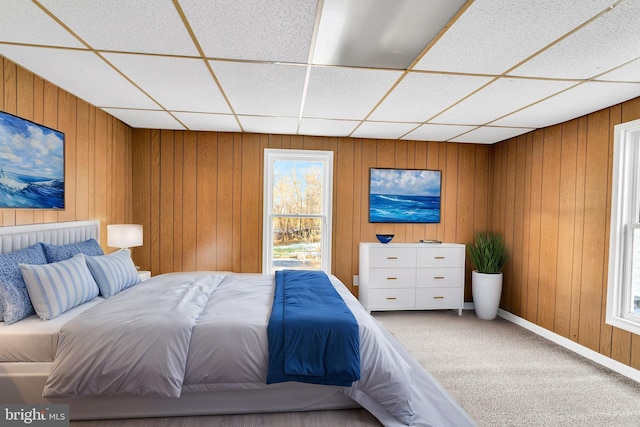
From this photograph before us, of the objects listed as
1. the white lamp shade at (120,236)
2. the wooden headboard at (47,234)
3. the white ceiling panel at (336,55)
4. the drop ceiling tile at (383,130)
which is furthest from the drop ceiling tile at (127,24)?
the drop ceiling tile at (383,130)

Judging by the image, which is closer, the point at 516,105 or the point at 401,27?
the point at 401,27

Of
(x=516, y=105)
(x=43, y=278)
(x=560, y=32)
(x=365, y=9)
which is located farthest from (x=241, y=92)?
(x=516, y=105)

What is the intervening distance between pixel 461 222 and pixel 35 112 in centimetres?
484

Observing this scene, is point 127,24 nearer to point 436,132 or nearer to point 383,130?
point 383,130

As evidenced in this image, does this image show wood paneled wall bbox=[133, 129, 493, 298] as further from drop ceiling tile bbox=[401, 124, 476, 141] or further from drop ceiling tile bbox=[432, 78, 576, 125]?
drop ceiling tile bbox=[432, 78, 576, 125]

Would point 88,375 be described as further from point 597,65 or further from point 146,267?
point 597,65

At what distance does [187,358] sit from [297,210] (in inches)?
110

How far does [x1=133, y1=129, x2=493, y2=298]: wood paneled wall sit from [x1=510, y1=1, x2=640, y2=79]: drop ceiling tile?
2.44 metres

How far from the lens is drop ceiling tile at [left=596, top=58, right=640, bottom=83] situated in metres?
2.15

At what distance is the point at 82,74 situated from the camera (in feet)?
8.28

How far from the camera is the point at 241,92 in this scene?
281cm

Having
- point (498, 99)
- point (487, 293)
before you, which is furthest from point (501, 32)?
point (487, 293)

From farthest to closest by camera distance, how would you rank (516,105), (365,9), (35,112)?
1. (516,105)
2. (35,112)
3. (365,9)

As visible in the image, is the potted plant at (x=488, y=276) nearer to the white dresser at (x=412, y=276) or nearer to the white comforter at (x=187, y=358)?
the white dresser at (x=412, y=276)
